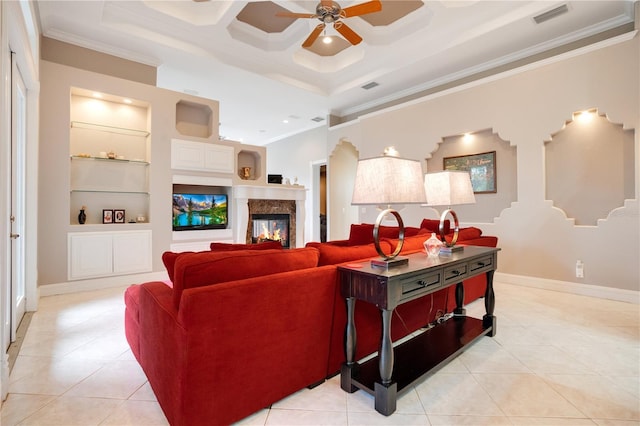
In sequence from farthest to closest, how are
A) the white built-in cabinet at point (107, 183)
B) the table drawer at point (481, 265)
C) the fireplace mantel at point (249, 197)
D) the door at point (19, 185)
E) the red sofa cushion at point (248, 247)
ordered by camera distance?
the fireplace mantel at point (249, 197) < the white built-in cabinet at point (107, 183) < the door at point (19, 185) < the table drawer at point (481, 265) < the red sofa cushion at point (248, 247)

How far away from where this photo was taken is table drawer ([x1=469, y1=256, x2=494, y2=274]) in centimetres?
227

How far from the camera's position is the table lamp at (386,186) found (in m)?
1.70

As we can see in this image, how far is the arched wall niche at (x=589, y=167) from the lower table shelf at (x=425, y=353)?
2.67 m

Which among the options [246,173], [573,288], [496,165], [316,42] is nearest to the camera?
[573,288]

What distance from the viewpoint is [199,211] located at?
5168 mm

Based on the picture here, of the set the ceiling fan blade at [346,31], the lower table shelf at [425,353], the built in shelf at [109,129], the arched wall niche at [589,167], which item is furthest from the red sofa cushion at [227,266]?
the arched wall niche at [589,167]

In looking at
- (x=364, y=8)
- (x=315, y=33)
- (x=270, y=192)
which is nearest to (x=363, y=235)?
(x=364, y=8)

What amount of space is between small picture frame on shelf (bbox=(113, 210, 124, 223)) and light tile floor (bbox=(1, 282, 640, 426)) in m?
1.84

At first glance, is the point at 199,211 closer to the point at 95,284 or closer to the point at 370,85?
the point at 95,284

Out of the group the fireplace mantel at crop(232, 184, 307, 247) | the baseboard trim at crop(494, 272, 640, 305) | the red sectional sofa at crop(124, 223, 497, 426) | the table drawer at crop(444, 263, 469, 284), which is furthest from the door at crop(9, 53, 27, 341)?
the baseboard trim at crop(494, 272, 640, 305)

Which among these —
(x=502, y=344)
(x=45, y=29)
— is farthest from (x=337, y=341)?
(x=45, y=29)

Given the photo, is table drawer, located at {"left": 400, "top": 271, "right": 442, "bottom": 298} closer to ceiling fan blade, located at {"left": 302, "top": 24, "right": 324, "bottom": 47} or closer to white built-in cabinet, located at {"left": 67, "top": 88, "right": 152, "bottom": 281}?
ceiling fan blade, located at {"left": 302, "top": 24, "right": 324, "bottom": 47}

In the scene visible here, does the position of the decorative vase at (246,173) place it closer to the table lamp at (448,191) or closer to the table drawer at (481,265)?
the table lamp at (448,191)

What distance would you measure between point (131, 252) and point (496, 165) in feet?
18.1
